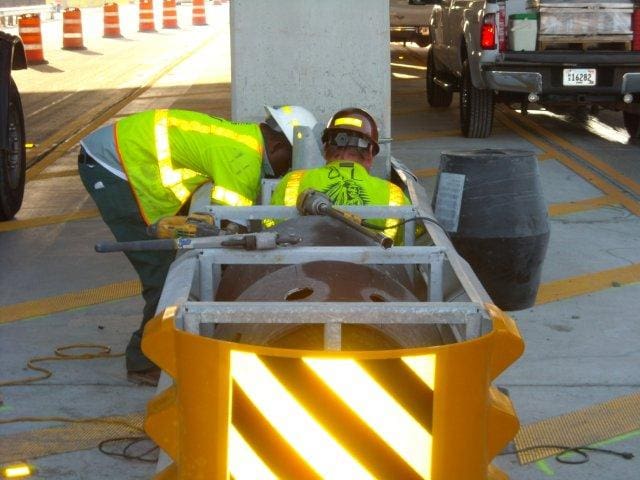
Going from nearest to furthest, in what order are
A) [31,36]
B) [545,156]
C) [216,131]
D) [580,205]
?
[216,131]
[580,205]
[545,156]
[31,36]

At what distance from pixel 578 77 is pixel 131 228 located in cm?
815

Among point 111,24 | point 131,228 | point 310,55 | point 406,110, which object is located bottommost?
point 406,110

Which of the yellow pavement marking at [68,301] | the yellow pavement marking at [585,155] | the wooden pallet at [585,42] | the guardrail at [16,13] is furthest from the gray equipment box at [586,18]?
the guardrail at [16,13]

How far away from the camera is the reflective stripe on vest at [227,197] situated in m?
6.00

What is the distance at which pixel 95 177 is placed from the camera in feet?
21.8

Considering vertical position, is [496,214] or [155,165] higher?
[155,165]

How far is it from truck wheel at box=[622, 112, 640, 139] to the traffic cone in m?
28.6

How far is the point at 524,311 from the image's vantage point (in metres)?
7.91

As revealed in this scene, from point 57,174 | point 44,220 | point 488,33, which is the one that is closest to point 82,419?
point 44,220

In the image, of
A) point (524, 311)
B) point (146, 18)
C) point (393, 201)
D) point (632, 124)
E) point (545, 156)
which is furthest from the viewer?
point (146, 18)

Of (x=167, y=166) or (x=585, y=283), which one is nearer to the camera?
(x=167, y=166)

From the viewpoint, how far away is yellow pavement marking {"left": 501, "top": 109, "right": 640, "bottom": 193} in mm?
12440

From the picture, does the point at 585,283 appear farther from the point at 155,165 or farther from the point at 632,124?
the point at 632,124

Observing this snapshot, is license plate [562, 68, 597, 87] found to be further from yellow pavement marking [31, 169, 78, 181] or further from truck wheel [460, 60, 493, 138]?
yellow pavement marking [31, 169, 78, 181]
